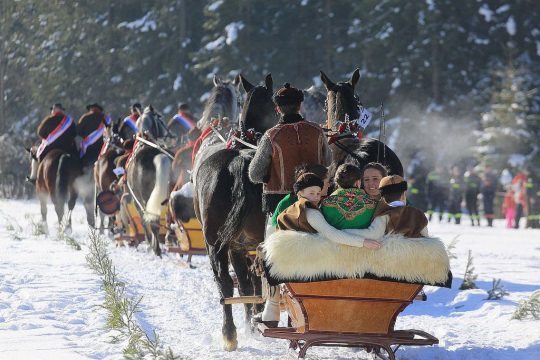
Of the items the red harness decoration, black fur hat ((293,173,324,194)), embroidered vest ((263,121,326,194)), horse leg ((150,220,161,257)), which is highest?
the red harness decoration

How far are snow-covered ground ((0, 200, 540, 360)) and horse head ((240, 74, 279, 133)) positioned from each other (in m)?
1.78

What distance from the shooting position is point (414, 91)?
116ft

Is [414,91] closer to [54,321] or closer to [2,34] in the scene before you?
[2,34]

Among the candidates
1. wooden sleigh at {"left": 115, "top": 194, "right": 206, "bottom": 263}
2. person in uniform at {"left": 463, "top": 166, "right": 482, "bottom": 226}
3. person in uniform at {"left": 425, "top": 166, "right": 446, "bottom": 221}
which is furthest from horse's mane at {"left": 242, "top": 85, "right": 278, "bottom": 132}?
person in uniform at {"left": 425, "top": 166, "right": 446, "bottom": 221}

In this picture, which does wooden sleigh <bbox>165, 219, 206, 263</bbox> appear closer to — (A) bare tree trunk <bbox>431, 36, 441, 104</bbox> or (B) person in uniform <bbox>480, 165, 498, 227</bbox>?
(B) person in uniform <bbox>480, 165, 498, 227</bbox>

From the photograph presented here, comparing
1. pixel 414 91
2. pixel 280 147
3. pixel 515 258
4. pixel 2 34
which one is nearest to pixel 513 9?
pixel 414 91

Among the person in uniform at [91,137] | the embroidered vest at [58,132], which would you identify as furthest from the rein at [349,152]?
the embroidered vest at [58,132]

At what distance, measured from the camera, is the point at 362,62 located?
3625 centimetres

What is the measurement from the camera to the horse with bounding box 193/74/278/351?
6.97 metres

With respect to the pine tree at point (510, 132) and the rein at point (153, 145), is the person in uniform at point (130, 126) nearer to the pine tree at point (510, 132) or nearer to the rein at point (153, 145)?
the rein at point (153, 145)

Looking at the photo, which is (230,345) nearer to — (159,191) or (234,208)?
(234,208)

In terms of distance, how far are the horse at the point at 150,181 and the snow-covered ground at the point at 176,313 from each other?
2.10 feet

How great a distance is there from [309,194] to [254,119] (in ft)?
6.12

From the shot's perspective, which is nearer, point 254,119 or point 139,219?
point 254,119
